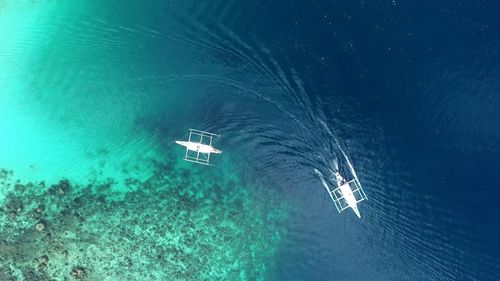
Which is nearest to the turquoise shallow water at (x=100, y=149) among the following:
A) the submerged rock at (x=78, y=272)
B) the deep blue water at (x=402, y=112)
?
the submerged rock at (x=78, y=272)

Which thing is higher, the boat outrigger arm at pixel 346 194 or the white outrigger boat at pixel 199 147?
the white outrigger boat at pixel 199 147

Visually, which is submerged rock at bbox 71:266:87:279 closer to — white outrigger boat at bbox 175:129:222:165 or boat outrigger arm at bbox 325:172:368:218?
white outrigger boat at bbox 175:129:222:165

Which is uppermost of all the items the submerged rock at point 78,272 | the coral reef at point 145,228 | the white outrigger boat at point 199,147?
the white outrigger boat at point 199,147

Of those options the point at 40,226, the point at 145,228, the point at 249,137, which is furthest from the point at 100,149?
the point at 249,137

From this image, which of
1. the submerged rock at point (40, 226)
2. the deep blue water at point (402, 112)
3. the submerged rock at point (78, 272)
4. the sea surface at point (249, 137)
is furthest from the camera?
the deep blue water at point (402, 112)

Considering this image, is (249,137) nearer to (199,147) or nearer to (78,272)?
(199,147)

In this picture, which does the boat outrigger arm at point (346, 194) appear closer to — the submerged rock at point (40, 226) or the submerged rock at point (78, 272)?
the submerged rock at point (78, 272)
